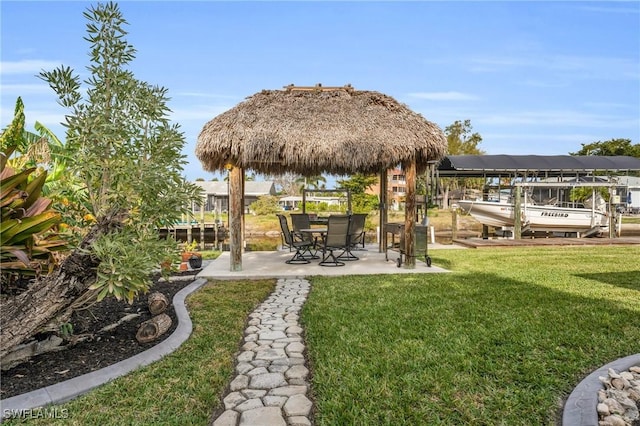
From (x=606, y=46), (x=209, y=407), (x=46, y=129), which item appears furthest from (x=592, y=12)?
(x=46, y=129)

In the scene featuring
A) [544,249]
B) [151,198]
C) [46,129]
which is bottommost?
[544,249]

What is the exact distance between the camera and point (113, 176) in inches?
145

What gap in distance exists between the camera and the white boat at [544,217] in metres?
16.2

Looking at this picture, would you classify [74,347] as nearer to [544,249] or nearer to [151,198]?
[151,198]

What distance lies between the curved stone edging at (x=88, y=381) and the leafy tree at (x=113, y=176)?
1.87 ft

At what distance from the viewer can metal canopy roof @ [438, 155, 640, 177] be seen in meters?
16.0

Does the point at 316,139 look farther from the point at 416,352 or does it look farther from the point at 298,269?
the point at 416,352

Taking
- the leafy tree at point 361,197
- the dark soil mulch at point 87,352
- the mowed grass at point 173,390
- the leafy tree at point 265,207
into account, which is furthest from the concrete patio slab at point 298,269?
the leafy tree at point 265,207

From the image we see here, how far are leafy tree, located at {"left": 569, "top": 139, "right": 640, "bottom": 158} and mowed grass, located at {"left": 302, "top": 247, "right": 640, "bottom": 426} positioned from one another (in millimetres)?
40769

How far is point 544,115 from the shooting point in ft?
55.1

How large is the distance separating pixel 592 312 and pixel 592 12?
Result: 21.5 feet

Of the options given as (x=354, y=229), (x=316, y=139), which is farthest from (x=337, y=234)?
(x=316, y=139)

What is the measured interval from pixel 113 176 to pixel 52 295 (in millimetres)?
1082

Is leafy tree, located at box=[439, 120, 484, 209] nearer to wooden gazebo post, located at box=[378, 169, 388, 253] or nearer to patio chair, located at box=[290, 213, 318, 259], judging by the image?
wooden gazebo post, located at box=[378, 169, 388, 253]
